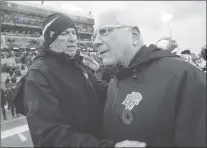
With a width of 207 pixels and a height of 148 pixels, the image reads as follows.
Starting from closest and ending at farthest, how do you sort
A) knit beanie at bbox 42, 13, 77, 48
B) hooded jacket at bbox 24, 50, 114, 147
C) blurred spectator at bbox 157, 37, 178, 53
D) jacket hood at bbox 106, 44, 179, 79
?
hooded jacket at bbox 24, 50, 114, 147, jacket hood at bbox 106, 44, 179, 79, knit beanie at bbox 42, 13, 77, 48, blurred spectator at bbox 157, 37, 178, 53

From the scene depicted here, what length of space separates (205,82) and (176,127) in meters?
0.31

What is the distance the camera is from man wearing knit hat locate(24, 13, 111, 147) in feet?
5.37

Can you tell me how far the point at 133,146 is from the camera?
5.22 ft

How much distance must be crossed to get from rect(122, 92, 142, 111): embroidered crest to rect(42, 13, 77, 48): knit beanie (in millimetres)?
754

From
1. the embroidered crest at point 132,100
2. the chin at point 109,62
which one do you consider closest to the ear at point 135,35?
the chin at point 109,62

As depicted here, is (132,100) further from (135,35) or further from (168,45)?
(168,45)

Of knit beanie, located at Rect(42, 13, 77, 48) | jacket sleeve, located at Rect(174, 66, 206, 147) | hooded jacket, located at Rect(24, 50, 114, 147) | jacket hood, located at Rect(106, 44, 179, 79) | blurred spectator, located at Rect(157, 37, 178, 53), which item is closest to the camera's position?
jacket sleeve, located at Rect(174, 66, 206, 147)

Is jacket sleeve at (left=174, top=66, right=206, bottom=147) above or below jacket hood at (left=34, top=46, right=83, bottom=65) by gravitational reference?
below

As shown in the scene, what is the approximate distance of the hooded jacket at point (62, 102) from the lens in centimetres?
163

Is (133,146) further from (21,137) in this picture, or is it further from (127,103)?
(21,137)

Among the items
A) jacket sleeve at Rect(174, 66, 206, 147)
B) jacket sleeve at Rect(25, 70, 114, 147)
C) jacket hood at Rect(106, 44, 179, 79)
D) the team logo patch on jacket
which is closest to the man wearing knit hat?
jacket sleeve at Rect(25, 70, 114, 147)

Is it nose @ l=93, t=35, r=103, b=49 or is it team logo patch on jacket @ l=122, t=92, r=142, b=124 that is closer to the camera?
→ team logo patch on jacket @ l=122, t=92, r=142, b=124

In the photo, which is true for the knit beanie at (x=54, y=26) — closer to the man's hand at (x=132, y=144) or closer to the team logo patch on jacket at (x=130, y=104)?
the team logo patch on jacket at (x=130, y=104)

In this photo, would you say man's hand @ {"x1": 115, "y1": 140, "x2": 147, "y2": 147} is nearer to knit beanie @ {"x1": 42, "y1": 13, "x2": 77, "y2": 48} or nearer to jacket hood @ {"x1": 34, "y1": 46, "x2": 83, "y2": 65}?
jacket hood @ {"x1": 34, "y1": 46, "x2": 83, "y2": 65}
